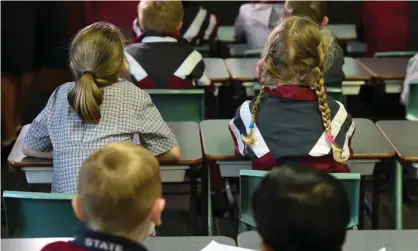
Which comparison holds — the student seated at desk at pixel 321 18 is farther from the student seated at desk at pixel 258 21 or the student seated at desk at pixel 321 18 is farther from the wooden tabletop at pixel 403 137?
the student seated at desk at pixel 258 21

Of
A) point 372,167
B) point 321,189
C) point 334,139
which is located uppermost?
point 321,189

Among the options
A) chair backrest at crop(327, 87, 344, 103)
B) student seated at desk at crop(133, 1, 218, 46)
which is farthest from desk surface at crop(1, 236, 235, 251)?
student seated at desk at crop(133, 1, 218, 46)

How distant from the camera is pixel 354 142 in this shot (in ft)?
9.00

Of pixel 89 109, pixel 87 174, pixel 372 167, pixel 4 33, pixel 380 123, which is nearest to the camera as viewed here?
pixel 87 174

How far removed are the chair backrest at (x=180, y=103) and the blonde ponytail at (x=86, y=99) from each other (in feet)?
2.48

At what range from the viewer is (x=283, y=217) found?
1382mm

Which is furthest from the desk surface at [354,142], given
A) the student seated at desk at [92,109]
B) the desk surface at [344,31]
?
the desk surface at [344,31]

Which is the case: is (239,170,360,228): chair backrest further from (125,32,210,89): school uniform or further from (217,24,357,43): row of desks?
(217,24,357,43): row of desks

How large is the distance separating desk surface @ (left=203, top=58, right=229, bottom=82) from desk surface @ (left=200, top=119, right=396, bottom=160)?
814 millimetres

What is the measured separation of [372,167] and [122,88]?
97 centimetres

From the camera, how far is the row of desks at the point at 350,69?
12.5 feet

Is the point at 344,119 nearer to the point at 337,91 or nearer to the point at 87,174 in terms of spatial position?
the point at 337,91

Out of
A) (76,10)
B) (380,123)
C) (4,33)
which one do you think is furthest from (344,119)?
(76,10)

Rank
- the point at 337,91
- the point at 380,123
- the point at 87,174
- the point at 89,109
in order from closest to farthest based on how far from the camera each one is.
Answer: the point at 87,174 < the point at 89,109 < the point at 380,123 < the point at 337,91
